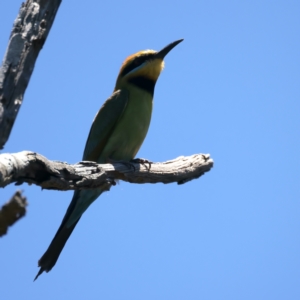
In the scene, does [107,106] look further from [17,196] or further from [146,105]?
[17,196]

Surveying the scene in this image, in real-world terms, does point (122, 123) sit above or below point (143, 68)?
below

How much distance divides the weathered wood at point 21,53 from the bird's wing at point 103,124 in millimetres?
2247

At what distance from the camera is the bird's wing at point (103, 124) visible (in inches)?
179

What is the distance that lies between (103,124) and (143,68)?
697 mm

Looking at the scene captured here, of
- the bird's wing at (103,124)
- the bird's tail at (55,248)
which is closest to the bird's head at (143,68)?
the bird's wing at (103,124)

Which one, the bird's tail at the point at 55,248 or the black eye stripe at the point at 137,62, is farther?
the black eye stripe at the point at 137,62

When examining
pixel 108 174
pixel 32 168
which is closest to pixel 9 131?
pixel 32 168

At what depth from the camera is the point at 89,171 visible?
3.28 meters

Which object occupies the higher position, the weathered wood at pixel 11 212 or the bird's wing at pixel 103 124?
the bird's wing at pixel 103 124

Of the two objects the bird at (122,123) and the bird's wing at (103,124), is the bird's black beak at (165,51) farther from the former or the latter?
the bird's wing at (103,124)

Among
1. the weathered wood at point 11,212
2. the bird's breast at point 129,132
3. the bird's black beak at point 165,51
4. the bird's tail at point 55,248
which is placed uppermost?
the bird's black beak at point 165,51

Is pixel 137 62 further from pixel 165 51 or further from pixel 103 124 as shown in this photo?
pixel 103 124

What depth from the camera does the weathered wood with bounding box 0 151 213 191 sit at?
2461 mm

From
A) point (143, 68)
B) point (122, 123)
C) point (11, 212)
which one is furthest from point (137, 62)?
point (11, 212)
